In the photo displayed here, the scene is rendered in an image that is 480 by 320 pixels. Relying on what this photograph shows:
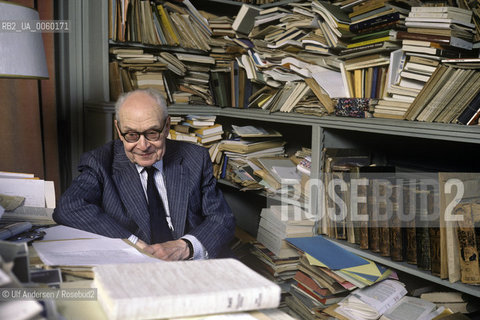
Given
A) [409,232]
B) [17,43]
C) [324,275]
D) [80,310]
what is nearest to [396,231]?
[409,232]

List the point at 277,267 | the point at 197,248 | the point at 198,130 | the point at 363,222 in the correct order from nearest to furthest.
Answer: the point at 197,248 → the point at 363,222 → the point at 277,267 → the point at 198,130

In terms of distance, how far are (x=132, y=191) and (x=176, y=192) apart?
0.18 meters

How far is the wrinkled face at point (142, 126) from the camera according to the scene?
1676 mm

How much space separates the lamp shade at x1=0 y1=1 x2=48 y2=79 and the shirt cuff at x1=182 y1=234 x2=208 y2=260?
3.02 feet

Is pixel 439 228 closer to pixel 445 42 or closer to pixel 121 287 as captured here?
pixel 445 42

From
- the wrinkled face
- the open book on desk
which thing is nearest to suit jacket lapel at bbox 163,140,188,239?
the wrinkled face

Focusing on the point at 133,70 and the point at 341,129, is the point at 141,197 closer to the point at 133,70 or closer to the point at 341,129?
the point at 341,129

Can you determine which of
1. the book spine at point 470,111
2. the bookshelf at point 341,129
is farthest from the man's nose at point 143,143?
the book spine at point 470,111

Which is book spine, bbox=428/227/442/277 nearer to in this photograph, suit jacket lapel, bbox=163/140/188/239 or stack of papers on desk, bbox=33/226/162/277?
suit jacket lapel, bbox=163/140/188/239

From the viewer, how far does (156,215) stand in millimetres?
1748

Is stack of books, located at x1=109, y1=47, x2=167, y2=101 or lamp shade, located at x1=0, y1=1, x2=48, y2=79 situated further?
stack of books, located at x1=109, y1=47, x2=167, y2=101

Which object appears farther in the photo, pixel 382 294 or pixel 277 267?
pixel 277 267

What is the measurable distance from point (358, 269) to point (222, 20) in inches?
68.9

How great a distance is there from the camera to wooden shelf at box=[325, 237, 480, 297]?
5.00 ft
